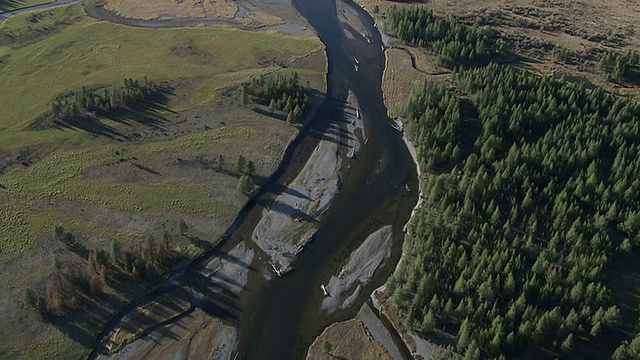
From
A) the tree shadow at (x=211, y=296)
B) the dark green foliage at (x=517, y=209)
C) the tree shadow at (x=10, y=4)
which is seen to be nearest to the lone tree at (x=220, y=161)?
the tree shadow at (x=211, y=296)

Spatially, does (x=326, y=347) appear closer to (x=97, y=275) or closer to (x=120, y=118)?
(x=97, y=275)

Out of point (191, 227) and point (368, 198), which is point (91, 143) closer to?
point (191, 227)

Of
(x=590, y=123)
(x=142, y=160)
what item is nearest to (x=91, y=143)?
(x=142, y=160)

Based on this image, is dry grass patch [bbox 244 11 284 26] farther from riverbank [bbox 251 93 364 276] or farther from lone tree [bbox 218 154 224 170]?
lone tree [bbox 218 154 224 170]

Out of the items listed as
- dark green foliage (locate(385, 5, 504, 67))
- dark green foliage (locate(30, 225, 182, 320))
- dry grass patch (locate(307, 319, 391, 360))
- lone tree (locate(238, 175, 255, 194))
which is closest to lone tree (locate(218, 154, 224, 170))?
lone tree (locate(238, 175, 255, 194))

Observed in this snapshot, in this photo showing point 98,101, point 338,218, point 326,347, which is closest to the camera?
point 326,347

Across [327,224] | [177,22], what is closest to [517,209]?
[327,224]

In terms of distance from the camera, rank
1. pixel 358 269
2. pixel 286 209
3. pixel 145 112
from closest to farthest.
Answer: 1. pixel 358 269
2. pixel 286 209
3. pixel 145 112
